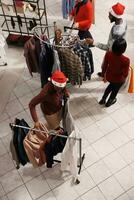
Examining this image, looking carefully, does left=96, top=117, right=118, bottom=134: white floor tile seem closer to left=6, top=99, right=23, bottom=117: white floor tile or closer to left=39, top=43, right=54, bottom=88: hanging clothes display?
left=39, top=43, right=54, bottom=88: hanging clothes display

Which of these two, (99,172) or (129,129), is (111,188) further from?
(129,129)

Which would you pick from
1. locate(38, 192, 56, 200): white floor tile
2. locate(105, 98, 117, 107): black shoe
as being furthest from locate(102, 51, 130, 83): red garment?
locate(38, 192, 56, 200): white floor tile

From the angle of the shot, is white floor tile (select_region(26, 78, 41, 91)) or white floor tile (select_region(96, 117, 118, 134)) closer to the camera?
white floor tile (select_region(96, 117, 118, 134))

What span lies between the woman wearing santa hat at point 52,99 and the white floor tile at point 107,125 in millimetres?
791

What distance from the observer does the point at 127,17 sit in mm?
6098

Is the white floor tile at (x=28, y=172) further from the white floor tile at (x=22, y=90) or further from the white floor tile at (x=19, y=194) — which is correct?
the white floor tile at (x=22, y=90)

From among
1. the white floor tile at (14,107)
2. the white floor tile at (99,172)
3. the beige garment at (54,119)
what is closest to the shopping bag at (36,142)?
the beige garment at (54,119)

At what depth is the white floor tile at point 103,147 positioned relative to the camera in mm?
4266

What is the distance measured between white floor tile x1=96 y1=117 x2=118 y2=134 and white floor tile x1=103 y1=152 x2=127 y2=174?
0.39 metres

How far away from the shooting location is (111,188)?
155 inches

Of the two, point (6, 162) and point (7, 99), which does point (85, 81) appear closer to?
point (7, 99)

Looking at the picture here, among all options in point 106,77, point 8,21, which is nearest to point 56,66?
point 106,77

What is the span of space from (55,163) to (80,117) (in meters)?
0.84

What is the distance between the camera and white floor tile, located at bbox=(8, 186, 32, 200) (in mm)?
3916
